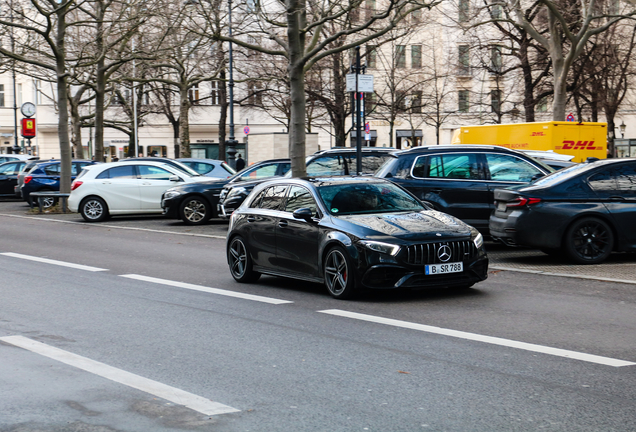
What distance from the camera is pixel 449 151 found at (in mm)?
15438

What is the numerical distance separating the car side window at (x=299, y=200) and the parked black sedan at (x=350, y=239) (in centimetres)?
1

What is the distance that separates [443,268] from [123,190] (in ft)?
52.9

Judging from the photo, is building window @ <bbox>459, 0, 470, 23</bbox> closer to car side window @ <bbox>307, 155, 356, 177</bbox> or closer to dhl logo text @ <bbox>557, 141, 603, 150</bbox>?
dhl logo text @ <bbox>557, 141, 603, 150</bbox>

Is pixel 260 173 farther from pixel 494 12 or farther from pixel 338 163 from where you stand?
pixel 494 12

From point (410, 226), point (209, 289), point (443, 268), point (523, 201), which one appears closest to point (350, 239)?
point (410, 226)

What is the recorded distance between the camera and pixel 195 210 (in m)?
22.6

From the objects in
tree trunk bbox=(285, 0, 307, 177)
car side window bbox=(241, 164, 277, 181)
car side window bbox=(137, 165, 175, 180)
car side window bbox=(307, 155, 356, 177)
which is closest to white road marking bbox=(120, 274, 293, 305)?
tree trunk bbox=(285, 0, 307, 177)

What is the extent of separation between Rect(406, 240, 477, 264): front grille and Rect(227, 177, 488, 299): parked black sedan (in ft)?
0.03

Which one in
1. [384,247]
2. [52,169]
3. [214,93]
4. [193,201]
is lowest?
[384,247]

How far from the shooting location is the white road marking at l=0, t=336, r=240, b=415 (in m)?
5.56

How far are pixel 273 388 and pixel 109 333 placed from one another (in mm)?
2705

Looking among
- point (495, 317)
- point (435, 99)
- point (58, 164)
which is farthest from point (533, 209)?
point (435, 99)

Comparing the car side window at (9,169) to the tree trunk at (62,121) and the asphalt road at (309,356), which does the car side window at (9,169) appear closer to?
the tree trunk at (62,121)

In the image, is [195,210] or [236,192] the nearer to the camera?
[236,192]
